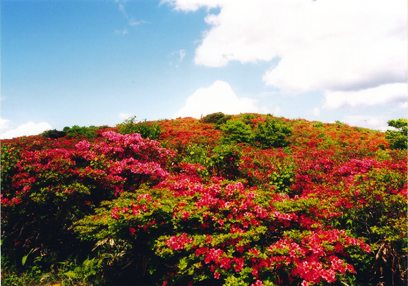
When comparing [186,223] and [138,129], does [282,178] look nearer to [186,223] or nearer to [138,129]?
[186,223]

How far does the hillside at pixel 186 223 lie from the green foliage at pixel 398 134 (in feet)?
37.1

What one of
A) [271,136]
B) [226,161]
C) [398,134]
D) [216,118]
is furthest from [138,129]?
[398,134]

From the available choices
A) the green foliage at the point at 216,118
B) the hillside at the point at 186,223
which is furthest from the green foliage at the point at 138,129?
the green foliage at the point at 216,118

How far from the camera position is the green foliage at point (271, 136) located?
17.6 metres

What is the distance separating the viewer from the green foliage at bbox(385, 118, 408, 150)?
599 inches

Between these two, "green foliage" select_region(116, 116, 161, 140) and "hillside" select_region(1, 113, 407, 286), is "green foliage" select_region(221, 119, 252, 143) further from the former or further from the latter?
"hillside" select_region(1, 113, 407, 286)

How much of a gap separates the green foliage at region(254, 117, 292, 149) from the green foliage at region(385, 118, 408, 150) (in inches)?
269

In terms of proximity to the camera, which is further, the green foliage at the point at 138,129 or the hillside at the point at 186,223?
the green foliage at the point at 138,129

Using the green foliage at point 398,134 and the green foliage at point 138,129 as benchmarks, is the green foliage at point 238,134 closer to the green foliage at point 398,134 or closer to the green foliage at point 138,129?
the green foliage at point 138,129

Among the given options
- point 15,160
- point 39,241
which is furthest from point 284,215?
point 15,160

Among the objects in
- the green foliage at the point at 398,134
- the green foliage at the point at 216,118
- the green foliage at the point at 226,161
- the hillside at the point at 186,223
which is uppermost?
the green foliage at the point at 216,118

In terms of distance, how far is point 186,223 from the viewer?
434 centimetres

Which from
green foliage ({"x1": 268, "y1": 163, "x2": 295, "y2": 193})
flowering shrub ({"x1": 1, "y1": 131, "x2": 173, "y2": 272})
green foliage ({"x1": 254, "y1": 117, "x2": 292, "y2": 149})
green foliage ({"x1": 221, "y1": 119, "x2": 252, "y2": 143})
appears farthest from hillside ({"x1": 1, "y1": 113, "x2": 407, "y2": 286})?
green foliage ({"x1": 221, "y1": 119, "x2": 252, "y2": 143})

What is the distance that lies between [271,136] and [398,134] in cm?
834
